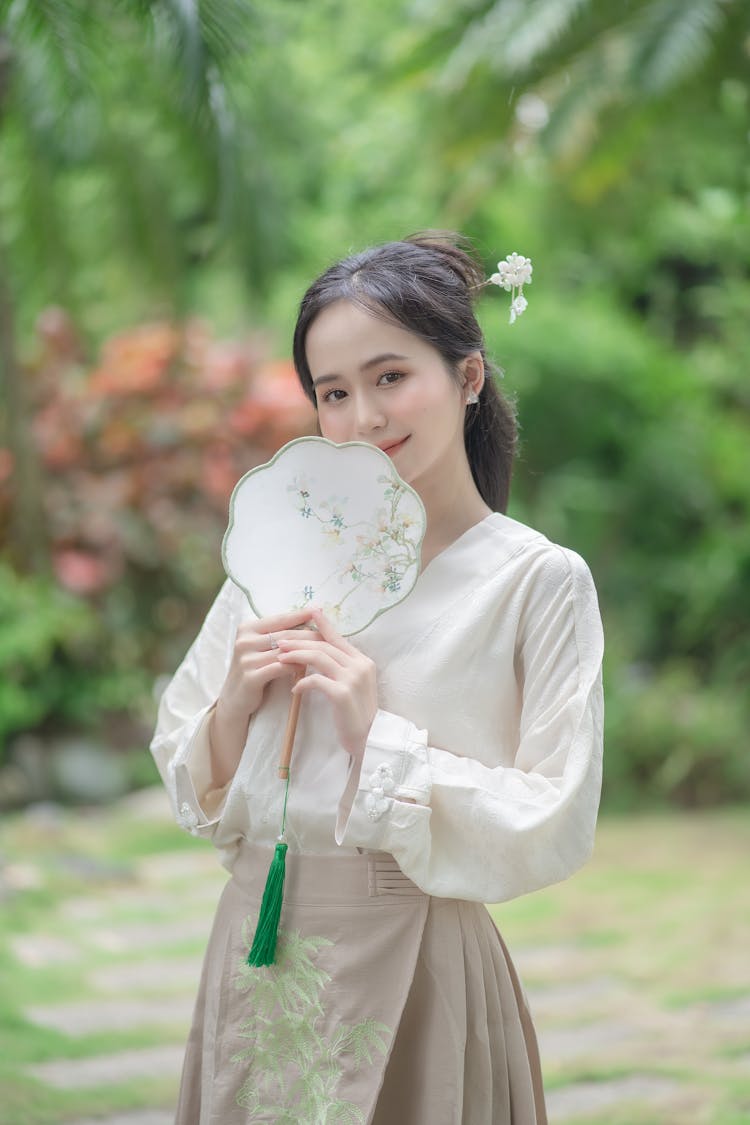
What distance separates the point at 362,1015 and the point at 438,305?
34.3 inches

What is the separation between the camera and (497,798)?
1501mm

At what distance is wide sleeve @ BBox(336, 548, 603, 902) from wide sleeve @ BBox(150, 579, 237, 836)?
0.23m

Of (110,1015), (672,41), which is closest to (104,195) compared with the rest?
(672,41)

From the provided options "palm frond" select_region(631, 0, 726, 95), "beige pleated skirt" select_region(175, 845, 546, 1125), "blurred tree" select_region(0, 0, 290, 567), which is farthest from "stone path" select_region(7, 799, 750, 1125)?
"palm frond" select_region(631, 0, 726, 95)

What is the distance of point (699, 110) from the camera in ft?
18.1

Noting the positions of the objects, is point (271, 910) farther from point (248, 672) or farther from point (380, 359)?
point (380, 359)

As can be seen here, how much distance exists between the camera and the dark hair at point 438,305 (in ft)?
5.34

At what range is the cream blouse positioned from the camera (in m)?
1.49

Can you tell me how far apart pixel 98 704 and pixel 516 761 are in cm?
519

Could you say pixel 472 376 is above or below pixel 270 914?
above

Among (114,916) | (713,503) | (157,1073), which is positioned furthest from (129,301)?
(157,1073)

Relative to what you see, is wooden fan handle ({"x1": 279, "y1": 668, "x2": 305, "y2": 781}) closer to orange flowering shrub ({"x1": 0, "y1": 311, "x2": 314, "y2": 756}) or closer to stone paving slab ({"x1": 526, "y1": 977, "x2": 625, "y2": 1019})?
stone paving slab ({"x1": 526, "y1": 977, "x2": 625, "y2": 1019})

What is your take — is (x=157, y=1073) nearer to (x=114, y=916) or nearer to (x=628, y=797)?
(x=114, y=916)

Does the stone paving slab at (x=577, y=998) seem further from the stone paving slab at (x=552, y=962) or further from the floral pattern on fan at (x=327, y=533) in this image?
the floral pattern on fan at (x=327, y=533)
